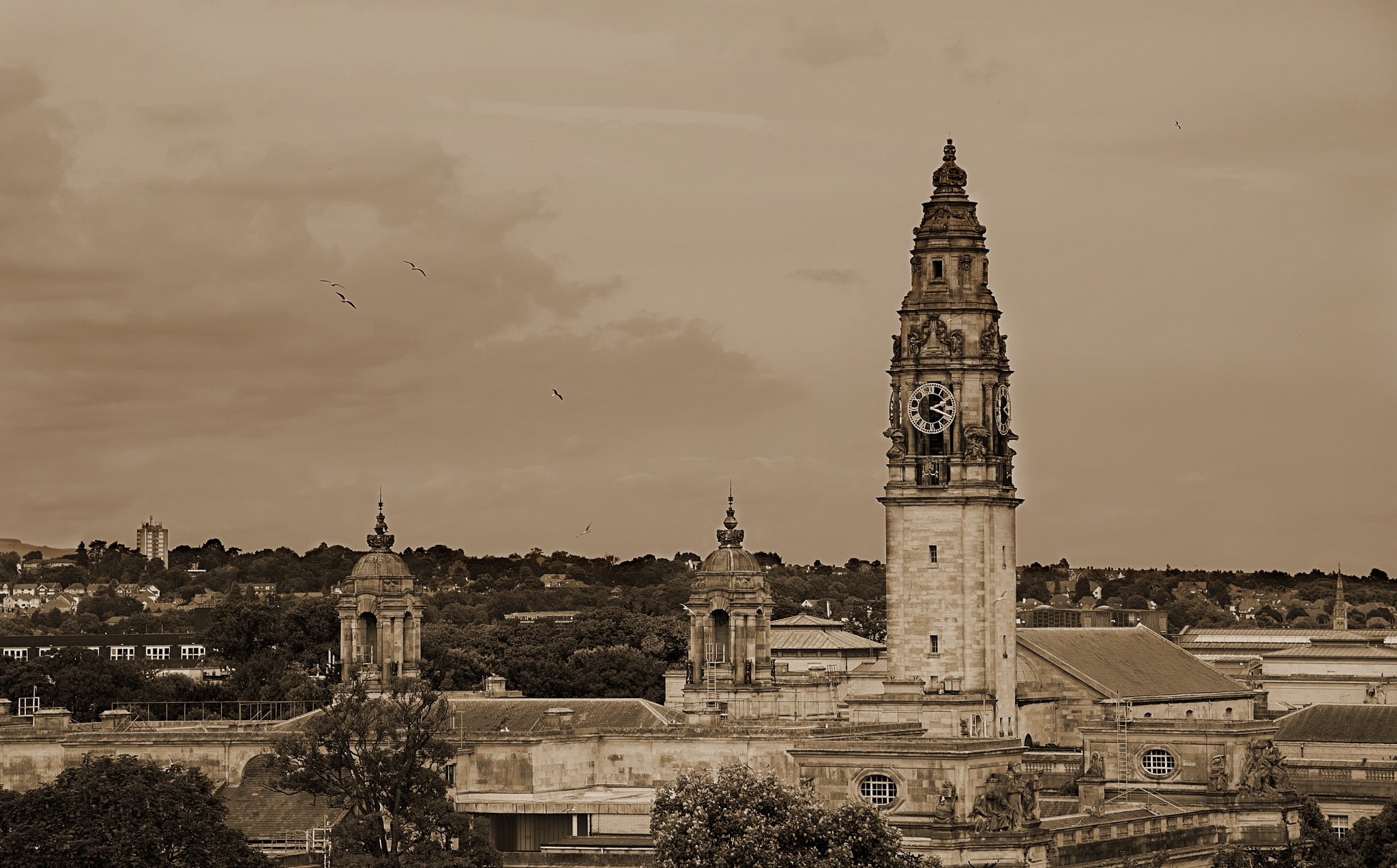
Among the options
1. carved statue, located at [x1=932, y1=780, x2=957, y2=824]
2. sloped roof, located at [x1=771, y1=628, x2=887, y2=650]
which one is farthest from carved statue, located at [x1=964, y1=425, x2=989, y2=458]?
sloped roof, located at [x1=771, y1=628, x2=887, y2=650]

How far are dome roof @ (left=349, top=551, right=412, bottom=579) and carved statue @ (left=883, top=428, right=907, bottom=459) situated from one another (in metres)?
21.8

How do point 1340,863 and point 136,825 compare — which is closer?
point 136,825

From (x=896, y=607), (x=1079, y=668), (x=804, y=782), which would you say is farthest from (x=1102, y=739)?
(x=804, y=782)

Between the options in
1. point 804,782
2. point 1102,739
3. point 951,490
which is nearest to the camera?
point 804,782

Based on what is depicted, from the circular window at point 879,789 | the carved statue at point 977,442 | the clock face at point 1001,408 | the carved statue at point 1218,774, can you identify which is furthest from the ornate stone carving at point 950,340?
the carved statue at point 1218,774

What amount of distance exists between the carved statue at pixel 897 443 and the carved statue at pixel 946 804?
12694 millimetres

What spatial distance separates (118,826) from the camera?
7769cm

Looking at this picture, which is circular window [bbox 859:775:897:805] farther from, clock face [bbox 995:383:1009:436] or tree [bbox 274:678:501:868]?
clock face [bbox 995:383:1009:436]

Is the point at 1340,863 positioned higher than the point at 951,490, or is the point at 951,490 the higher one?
the point at 951,490

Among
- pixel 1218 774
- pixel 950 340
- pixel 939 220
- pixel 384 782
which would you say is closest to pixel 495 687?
pixel 950 340

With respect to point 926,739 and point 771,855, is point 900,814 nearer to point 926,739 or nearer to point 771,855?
point 926,739

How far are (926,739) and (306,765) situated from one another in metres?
20.4

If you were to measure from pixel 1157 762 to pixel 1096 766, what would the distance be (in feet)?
15.3

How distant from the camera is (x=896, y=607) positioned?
9656 centimetres
